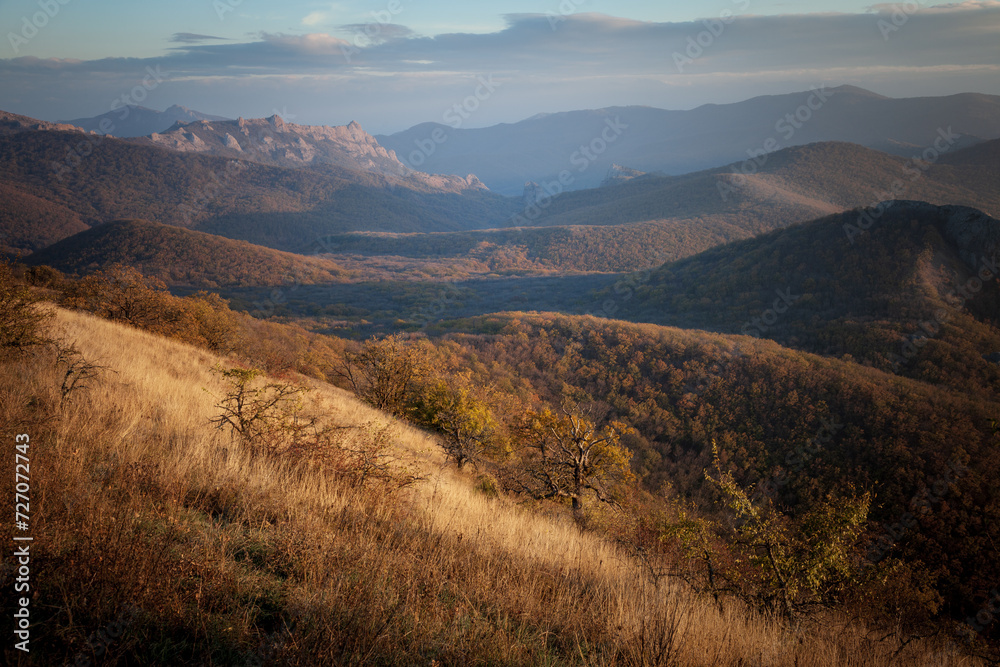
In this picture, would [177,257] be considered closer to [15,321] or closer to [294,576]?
[15,321]

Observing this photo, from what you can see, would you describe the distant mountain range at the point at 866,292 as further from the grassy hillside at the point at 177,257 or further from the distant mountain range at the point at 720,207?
the grassy hillside at the point at 177,257

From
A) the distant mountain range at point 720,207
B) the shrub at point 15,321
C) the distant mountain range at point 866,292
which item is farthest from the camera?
the distant mountain range at point 720,207

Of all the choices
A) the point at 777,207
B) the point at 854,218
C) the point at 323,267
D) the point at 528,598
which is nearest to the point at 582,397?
the point at 528,598

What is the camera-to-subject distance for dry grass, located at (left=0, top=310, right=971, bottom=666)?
221cm

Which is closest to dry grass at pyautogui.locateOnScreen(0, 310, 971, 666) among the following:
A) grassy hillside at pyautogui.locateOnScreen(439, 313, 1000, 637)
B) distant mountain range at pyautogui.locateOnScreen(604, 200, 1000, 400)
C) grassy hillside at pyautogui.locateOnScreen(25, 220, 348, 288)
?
grassy hillside at pyautogui.locateOnScreen(439, 313, 1000, 637)

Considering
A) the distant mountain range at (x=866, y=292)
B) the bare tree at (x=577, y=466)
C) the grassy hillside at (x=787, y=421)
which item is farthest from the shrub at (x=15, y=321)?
the distant mountain range at (x=866, y=292)

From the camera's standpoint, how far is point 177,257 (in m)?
114

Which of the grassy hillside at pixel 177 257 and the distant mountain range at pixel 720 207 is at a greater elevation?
the distant mountain range at pixel 720 207

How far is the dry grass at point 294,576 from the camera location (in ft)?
7.26

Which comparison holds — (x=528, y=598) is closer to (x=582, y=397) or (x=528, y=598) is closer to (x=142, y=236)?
(x=582, y=397)

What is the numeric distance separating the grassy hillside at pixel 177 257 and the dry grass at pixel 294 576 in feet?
387

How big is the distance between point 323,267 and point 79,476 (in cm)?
13916

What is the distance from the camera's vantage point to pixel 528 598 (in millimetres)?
3207

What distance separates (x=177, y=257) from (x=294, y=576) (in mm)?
138610
